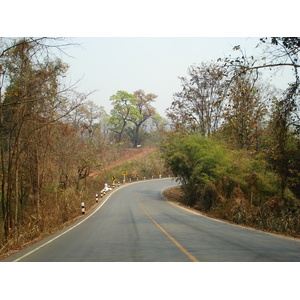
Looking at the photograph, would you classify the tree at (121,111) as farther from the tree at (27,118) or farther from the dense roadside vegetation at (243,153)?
the tree at (27,118)

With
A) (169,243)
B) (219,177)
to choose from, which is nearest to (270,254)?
(169,243)

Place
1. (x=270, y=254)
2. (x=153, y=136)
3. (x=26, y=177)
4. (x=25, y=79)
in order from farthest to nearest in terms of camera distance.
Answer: (x=153, y=136) → (x=26, y=177) → (x=25, y=79) → (x=270, y=254)

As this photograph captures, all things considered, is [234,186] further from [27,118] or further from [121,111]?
[121,111]

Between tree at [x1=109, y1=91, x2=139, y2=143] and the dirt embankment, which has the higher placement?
tree at [x1=109, y1=91, x2=139, y2=143]

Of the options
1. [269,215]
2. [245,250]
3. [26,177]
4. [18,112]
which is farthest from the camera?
[26,177]

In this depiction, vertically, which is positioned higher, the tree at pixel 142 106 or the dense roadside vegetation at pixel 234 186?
the tree at pixel 142 106

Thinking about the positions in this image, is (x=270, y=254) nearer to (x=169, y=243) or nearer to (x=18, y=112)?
(x=169, y=243)

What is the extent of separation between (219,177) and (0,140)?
56.4 feet

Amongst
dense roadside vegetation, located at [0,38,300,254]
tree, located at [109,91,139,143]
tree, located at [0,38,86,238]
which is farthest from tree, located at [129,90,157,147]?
tree, located at [0,38,86,238]

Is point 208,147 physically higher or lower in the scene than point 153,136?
lower

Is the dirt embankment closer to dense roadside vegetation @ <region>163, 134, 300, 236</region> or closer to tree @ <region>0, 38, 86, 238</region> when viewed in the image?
dense roadside vegetation @ <region>163, 134, 300, 236</region>

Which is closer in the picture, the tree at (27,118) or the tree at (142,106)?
the tree at (27,118)

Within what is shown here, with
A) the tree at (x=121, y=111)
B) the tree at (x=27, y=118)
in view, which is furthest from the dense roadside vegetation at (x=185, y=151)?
the tree at (x=121, y=111)

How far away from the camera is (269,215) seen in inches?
672
